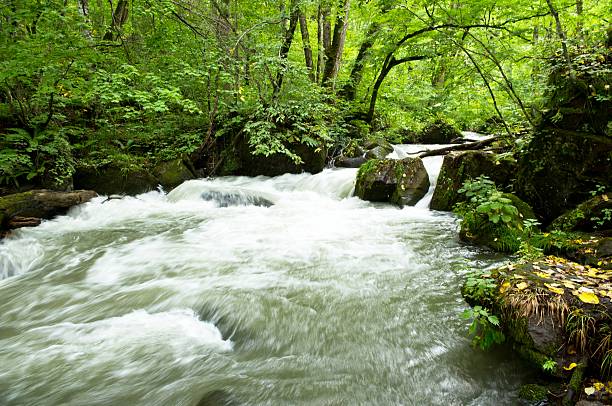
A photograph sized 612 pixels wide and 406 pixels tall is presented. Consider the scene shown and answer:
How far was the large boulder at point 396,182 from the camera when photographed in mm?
7488

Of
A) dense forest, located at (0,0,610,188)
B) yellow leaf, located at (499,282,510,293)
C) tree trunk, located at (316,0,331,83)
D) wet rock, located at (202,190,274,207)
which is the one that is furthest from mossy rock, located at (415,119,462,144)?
yellow leaf, located at (499,282,510,293)

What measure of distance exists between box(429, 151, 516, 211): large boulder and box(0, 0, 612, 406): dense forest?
31 millimetres

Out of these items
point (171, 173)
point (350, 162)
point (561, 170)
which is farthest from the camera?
point (350, 162)

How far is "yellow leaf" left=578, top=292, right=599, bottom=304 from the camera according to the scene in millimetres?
2295

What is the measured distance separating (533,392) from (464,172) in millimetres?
4887

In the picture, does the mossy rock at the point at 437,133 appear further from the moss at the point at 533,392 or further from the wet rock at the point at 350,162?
the moss at the point at 533,392

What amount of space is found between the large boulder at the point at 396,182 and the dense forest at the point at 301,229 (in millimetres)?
42

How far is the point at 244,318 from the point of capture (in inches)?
128

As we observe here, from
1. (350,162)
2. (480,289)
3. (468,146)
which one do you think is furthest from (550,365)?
(350,162)

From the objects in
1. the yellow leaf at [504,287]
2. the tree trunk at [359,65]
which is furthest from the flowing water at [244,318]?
the tree trunk at [359,65]

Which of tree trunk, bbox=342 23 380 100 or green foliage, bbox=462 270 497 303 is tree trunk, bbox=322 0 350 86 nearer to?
tree trunk, bbox=342 23 380 100

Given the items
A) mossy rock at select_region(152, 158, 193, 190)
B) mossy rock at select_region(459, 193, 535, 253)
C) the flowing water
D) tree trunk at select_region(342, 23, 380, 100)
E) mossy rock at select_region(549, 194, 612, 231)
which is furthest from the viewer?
tree trunk at select_region(342, 23, 380, 100)

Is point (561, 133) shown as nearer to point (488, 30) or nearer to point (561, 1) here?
point (561, 1)

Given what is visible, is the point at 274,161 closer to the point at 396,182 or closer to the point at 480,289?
the point at 396,182
